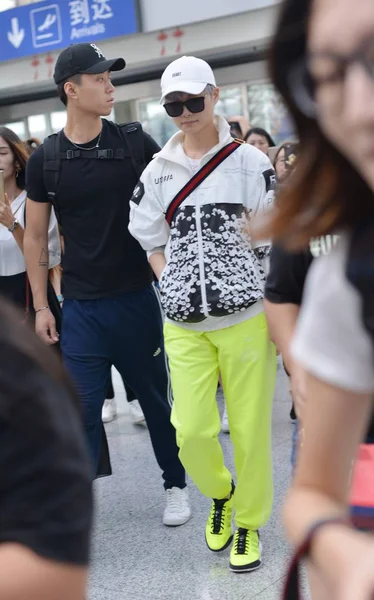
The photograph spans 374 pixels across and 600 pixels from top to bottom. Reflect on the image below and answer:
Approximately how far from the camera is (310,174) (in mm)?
A: 897

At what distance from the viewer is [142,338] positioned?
3.46 metres

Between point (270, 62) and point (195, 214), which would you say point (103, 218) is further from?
point (270, 62)

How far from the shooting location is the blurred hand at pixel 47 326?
12.0 ft

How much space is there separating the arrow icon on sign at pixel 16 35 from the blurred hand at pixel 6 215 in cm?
718

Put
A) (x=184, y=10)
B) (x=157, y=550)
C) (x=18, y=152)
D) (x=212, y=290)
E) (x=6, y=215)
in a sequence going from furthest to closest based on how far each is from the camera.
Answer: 1. (x=184, y=10)
2. (x=18, y=152)
3. (x=6, y=215)
4. (x=157, y=550)
5. (x=212, y=290)

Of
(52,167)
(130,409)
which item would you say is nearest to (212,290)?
(52,167)

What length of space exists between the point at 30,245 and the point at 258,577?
63.3 inches

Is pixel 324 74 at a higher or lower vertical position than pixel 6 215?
higher

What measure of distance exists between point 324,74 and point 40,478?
0.50 metres

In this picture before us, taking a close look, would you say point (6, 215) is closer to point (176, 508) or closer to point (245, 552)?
point (176, 508)

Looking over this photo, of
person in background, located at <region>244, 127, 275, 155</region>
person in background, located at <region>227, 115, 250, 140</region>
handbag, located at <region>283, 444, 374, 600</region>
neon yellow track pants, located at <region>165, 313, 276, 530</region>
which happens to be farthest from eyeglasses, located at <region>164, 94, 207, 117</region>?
person in background, located at <region>244, 127, 275, 155</region>

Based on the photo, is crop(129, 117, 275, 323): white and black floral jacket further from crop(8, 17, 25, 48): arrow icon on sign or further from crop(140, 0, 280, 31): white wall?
crop(8, 17, 25, 48): arrow icon on sign

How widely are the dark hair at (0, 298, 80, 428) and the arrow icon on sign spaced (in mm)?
10076

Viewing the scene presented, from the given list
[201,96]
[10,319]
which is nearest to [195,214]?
[201,96]
